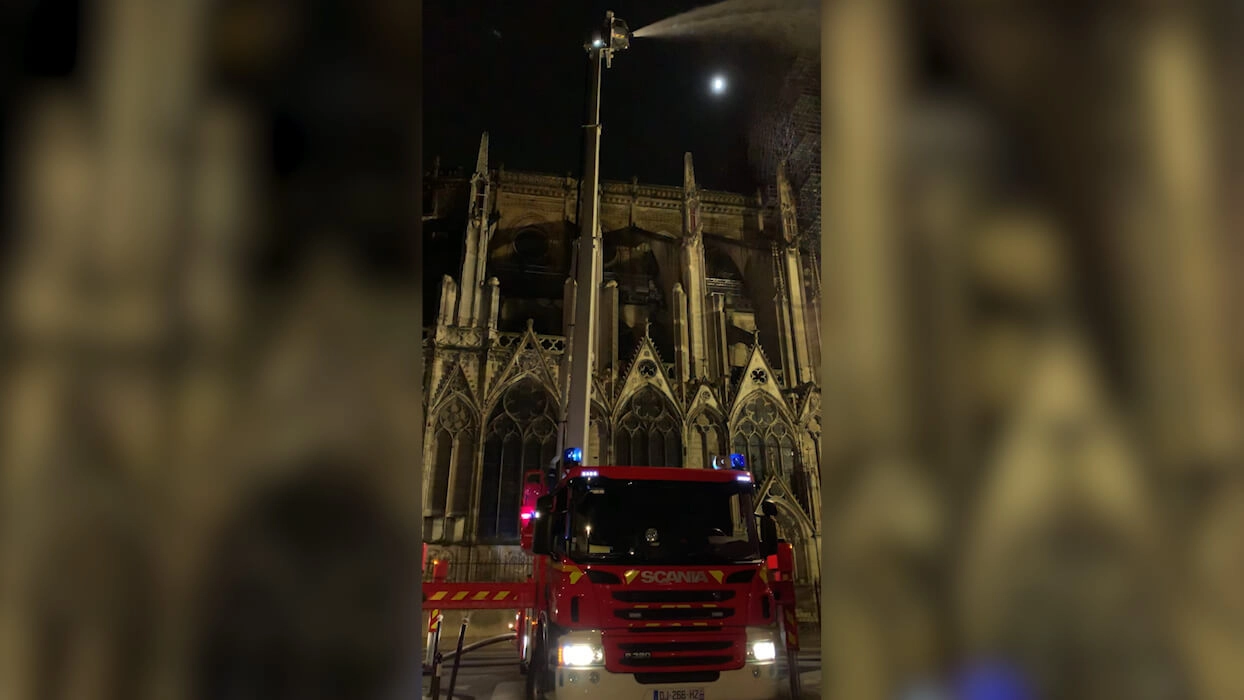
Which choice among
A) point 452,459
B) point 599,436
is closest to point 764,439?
point 599,436

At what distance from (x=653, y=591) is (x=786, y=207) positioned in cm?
1835

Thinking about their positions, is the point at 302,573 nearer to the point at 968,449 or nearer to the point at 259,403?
the point at 259,403

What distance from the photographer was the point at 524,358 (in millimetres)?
18625

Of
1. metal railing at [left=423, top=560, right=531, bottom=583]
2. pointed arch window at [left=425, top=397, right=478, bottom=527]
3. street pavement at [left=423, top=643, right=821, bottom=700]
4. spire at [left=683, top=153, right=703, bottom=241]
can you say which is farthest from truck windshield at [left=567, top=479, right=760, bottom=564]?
spire at [left=683, top=153, right=703, bottom=241]

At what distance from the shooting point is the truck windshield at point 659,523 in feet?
21.9

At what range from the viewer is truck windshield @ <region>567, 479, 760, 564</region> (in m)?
6.69

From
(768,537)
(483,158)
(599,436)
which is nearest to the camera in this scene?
(768,537)

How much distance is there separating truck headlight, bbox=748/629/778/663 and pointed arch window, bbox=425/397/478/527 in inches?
465

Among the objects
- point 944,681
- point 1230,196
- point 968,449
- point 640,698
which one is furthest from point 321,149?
point 640,698

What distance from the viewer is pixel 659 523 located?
22.7 ft

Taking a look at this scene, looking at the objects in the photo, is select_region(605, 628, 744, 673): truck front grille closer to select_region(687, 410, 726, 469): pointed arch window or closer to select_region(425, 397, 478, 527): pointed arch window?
select_region(425, 397, 478, 527): pointed arch window

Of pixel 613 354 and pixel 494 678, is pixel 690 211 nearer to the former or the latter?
pixel 613 354

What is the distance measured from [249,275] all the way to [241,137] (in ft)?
0.61

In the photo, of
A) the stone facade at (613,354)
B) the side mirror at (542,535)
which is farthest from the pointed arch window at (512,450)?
the side mirror at (542,535)
